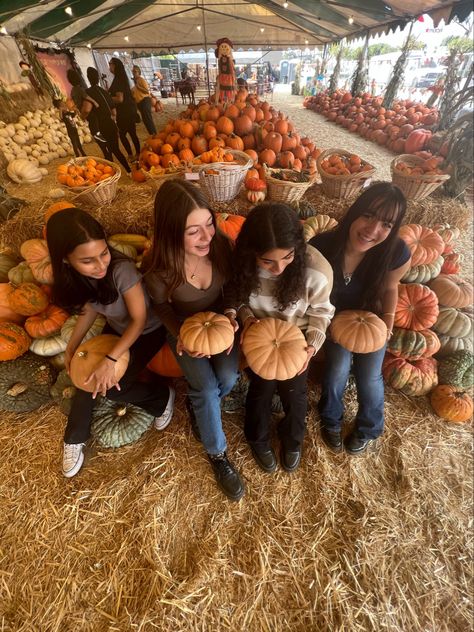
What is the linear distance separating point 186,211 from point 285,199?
1.46 metres

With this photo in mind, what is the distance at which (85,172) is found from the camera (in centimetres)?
227

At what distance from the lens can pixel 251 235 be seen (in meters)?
1.20

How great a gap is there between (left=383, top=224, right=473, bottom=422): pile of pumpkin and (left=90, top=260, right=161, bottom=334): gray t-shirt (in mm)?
1711

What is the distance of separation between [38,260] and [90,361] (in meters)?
1.14

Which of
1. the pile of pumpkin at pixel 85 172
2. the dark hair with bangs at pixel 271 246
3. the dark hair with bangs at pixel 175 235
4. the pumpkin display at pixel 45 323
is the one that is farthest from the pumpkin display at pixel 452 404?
the pile of pumpkin at pixel 85 172

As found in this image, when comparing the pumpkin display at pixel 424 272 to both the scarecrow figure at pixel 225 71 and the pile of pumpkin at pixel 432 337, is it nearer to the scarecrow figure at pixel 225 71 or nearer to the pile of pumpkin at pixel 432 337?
the pile of pumpkin at pixel 432 337

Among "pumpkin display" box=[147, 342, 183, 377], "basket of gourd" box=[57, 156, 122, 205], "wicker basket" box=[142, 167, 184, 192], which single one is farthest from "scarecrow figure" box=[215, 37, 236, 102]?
"pumpkin display" box=[147, 342, 183, 377]

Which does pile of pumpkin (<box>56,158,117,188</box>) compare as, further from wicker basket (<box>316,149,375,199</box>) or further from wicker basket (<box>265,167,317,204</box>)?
wicker basket (<box>316,149,375,199</box>)

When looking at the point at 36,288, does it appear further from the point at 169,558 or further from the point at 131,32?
the point at 131,32

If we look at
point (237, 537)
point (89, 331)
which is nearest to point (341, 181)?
point (89, 331)

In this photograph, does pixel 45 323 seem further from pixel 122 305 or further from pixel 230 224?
pixel 230 224

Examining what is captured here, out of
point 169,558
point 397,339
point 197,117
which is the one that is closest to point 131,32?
point 197,117

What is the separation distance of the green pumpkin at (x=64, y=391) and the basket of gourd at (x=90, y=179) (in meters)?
1.40

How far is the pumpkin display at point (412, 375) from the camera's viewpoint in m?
1.94
